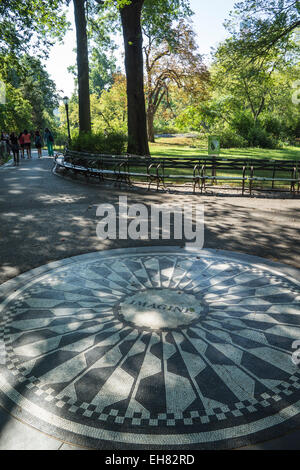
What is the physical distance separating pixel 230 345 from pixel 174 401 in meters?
1.05

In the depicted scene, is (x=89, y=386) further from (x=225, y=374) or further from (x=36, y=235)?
(x=36, y=235)

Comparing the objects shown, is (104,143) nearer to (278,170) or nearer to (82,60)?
(82,60)

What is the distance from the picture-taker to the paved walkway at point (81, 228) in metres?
5.84

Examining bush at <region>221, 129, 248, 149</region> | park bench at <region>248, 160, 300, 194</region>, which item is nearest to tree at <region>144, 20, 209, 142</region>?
bush at <region>221, 129, 248, 149</region>

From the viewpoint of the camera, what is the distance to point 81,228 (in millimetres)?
8617

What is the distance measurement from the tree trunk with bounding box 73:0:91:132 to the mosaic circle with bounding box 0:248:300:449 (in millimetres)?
18435

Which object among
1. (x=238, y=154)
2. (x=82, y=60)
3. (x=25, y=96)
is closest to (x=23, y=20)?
(x=82, y=60)

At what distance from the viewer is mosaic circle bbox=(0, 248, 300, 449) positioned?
2883 mm

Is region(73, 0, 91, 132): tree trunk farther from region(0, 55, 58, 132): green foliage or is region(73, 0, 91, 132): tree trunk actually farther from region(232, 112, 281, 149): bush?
region(232, 112, 281, 149): bush

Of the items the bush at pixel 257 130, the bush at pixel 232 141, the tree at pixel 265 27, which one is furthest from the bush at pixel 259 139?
the tree at pixel 265 27

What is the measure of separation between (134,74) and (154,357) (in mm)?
17316
